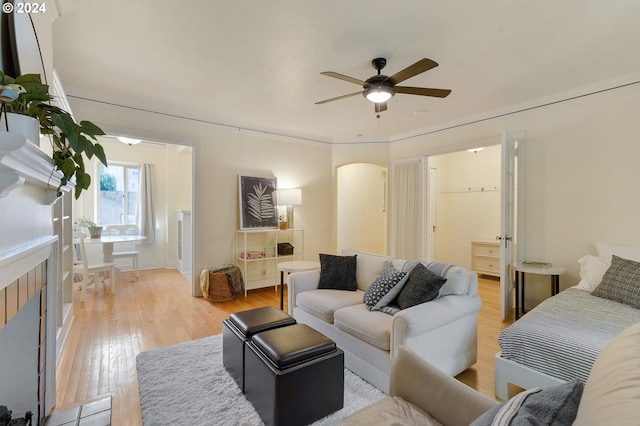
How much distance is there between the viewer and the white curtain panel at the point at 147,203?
6.34 m

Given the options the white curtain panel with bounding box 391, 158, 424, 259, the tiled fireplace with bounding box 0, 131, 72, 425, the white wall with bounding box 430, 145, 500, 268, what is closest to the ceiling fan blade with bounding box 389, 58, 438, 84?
the tiled fireplace with bounding box 0, 131, 72, 425

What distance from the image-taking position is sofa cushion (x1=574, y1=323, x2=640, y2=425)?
631 millimetres

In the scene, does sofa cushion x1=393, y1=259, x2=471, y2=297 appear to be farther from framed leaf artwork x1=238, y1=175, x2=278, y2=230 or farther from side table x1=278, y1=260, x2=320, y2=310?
framed leaf artwork x1=238, y1=175, x2=278, y2=230

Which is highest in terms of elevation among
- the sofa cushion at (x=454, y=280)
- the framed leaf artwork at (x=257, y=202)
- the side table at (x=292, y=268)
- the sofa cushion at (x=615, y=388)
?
the framed leaf artwork at (x=257, y=202)

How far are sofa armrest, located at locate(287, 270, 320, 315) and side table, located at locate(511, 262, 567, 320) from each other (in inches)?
95.0

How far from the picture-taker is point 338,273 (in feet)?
10.6

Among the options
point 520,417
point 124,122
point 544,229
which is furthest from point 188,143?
point 544,229

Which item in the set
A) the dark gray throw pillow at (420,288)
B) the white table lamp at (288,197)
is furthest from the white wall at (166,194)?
the dark gray throw pillow at (420,288)

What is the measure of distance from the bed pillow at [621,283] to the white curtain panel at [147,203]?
23.3 ft

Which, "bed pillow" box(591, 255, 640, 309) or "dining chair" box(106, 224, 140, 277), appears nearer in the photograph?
"bed pillow" box(591, 255, 640, 309)

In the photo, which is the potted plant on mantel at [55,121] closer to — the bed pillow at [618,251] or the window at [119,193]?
the bed pillow at [618,251]

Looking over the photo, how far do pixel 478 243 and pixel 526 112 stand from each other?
9.03 feet

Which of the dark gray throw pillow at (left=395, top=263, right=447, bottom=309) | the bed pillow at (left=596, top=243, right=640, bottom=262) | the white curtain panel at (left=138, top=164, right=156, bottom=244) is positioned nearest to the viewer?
the dark gray throw pillow at (left=395, top=263, right=447, bottom=309)

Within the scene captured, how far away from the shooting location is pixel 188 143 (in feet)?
14.1
